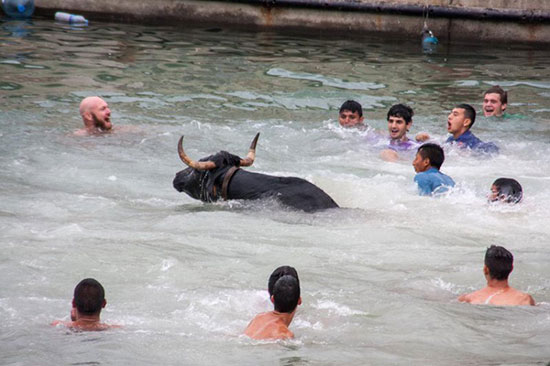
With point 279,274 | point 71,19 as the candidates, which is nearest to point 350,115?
point 279,274

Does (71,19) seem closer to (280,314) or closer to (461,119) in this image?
(461,119)

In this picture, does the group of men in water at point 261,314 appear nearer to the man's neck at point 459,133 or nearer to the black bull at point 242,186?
the black bull at point 242,186

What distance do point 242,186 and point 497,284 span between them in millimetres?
3224

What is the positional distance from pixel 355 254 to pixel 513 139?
250 inches

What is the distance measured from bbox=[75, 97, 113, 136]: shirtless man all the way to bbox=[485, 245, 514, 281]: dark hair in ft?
24.7

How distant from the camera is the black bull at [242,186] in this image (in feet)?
31.9

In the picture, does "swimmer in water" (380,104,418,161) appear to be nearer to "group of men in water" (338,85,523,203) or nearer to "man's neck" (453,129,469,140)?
"group of men in water" (338,85,523,203)

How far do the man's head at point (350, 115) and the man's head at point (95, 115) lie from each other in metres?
3.39

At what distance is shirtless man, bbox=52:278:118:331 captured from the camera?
6496 mm

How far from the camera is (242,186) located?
9.80 meters

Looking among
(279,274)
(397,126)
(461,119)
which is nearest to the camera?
(279,274)

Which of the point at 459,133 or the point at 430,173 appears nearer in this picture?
the point at 430,173

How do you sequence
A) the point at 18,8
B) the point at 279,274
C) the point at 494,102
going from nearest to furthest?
the point at 279,274 → the point at 494,102 → the point at 18,8

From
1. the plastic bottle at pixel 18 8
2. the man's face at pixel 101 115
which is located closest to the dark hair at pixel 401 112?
the man's face at pixel 101 115
